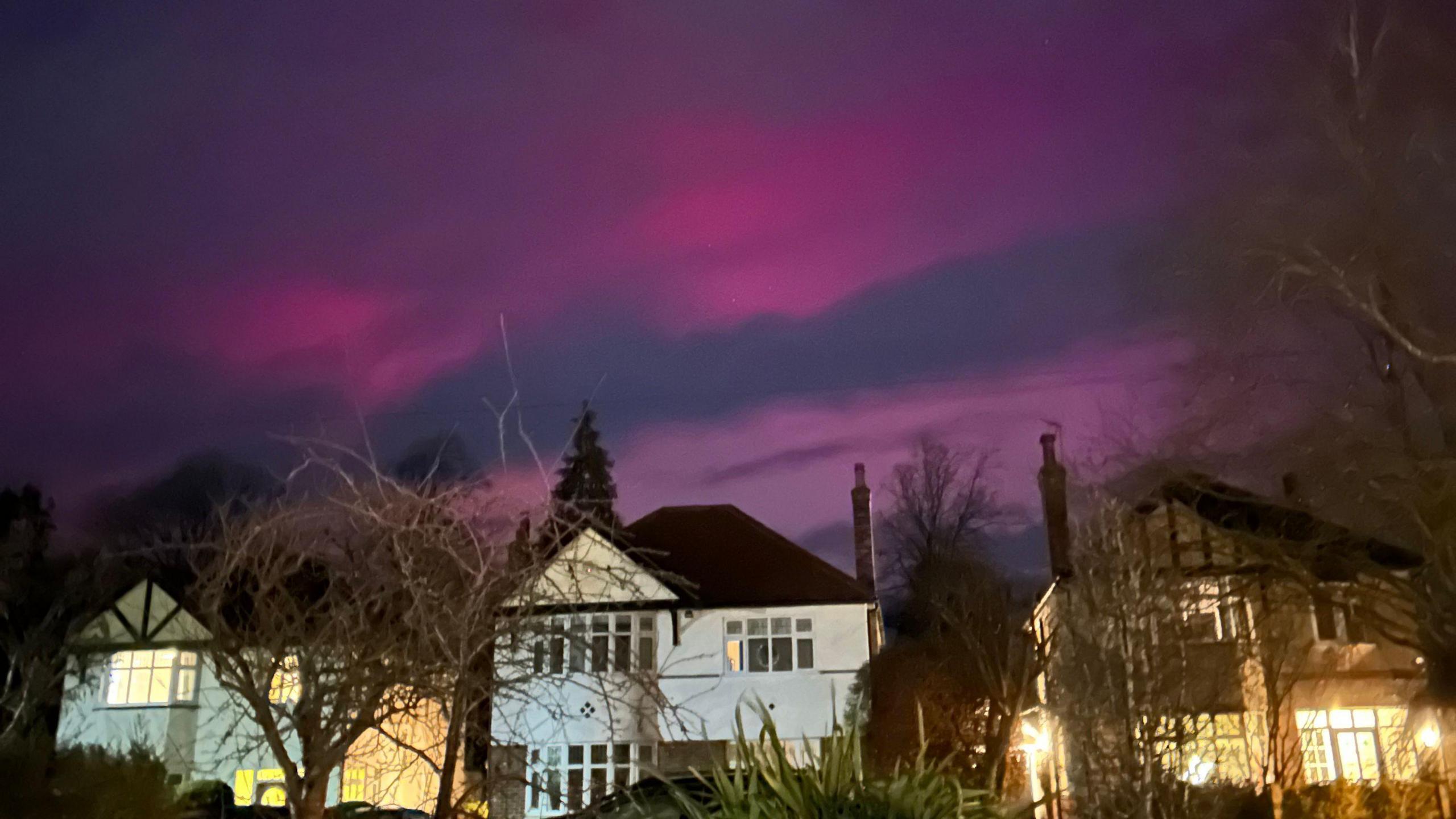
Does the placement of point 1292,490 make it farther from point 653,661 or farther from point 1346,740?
point 653,661

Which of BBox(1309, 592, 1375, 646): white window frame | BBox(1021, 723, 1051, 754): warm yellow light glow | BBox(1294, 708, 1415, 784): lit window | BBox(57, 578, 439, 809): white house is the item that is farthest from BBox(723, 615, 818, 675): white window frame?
BBox(1309, 592, 1375, 646): white window frame

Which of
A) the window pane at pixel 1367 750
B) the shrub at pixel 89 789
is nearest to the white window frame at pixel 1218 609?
the window pane at pixel 1367 750

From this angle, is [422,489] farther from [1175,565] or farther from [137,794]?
[1175,565]

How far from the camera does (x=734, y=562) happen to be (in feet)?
101

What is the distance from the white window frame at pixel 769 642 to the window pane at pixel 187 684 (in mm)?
14952

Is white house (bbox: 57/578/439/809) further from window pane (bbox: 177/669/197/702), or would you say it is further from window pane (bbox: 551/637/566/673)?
window pane (bbox: 551/637/566/673)

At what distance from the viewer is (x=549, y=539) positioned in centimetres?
1095

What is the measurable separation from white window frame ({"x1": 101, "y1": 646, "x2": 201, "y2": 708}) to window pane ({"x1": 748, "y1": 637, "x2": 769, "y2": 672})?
15395mm

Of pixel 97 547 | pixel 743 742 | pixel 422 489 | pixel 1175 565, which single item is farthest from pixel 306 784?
pixel 97 547

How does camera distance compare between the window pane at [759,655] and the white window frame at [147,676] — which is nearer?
the window pane at [759,655]

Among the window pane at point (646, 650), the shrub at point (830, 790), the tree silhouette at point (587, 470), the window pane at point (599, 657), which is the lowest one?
the shrub at point (830, 790)

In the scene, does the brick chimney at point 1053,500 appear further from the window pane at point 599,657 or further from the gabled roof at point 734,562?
the window pane at point 599,657

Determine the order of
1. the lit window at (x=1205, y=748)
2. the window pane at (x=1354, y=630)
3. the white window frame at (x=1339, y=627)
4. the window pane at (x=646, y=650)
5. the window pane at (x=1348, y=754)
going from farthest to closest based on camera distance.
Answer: the window pane at (x=646, y=650) < the window pane at (x=1354, y=630) < the white window frame at (x=1339, y=627) < the window pane at (x=1348, y=754) < the lit window at (x=1205, y=748)

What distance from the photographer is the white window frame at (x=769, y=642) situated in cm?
2825
